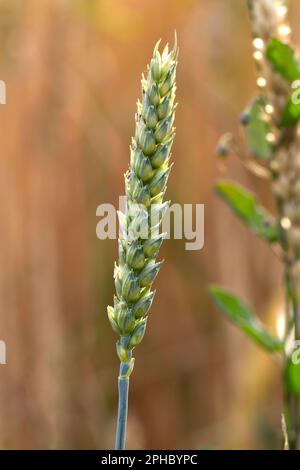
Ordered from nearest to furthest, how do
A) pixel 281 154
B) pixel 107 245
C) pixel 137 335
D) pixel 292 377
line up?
pixel 137 335
pixel 292 377
pixel 281 154
pixel 107 245

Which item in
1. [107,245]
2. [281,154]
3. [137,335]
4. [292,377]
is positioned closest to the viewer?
[137,335]

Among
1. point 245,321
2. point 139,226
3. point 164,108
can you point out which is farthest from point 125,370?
point 245,321

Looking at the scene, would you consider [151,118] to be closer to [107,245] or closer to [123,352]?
[123,352]

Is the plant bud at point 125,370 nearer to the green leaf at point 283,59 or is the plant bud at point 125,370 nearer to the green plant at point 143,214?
the green plant at point 143,214

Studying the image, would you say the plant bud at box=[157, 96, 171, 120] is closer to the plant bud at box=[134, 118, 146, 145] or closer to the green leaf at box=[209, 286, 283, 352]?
the plant bud at box=[134, 118, 146, 145]

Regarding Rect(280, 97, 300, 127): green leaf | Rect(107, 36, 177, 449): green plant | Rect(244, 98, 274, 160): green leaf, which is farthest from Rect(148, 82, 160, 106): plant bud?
Rect(244, 98, 274, 160): green leaf

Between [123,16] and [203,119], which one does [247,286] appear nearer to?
[203,119]

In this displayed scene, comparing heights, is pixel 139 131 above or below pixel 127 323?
above

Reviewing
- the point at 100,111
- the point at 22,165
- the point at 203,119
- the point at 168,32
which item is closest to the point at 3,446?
the point at 22,165

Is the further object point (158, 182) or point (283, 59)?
point (283, 59)
